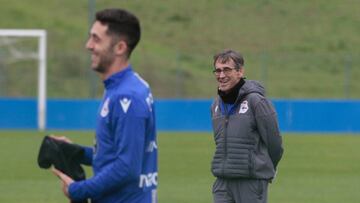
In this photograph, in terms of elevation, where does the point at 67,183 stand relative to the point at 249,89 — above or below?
below

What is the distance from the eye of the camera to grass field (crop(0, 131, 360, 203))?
14609 mm

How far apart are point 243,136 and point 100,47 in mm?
3038

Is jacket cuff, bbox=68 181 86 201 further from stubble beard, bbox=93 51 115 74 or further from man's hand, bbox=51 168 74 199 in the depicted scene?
stubble beard, bbox=93 51 115 74

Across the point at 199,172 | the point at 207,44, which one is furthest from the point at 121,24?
the point at 207,44

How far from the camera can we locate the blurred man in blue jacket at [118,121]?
17.1 ft

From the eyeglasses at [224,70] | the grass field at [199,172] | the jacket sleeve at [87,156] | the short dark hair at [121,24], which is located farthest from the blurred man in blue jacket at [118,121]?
the grass field at [199,172]

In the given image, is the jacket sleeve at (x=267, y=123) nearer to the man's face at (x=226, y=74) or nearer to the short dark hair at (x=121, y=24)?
the man's face at (x=226, y=74)

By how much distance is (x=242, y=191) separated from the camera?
812cm

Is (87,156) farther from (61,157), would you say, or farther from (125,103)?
(125,103)

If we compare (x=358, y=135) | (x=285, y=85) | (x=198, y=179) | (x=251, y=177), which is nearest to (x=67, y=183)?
(x=251, y=177)

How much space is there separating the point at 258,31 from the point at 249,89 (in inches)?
1462

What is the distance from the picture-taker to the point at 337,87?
3934cm

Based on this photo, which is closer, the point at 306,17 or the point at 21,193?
the point at 21,193

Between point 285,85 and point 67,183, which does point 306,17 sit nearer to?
point 285,85
